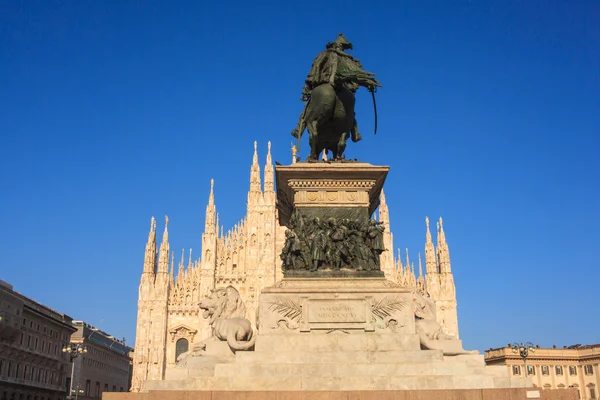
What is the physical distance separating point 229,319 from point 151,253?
110ft

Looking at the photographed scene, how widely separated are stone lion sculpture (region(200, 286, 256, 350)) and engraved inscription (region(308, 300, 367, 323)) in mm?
935

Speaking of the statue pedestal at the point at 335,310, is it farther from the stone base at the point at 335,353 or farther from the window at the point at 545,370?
the window at the point at 545,370

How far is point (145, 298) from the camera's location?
39.8m

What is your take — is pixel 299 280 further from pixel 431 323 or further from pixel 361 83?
pixel 361 83

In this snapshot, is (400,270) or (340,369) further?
(400,270)

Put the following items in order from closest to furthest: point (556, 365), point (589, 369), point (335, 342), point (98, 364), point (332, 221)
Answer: point (335, 342) < point (332, 221) < point (589, 369) < point (556, 365) < point (98, 364)

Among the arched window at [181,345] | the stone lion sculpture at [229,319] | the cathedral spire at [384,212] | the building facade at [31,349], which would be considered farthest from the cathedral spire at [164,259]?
the stone lion sculpture at [229,319]

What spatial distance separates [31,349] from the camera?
4644cm

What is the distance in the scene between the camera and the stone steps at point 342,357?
732cm

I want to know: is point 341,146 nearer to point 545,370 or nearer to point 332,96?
point 332,96

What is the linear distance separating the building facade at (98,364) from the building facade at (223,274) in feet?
57.3

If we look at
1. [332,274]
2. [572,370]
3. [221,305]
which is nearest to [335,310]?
[332,274]

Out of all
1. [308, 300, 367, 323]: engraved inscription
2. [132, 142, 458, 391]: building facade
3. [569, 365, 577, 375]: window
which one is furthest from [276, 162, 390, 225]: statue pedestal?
[569, 365, 577, 375]: window

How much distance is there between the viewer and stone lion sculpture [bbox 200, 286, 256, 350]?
8031 millimetres
